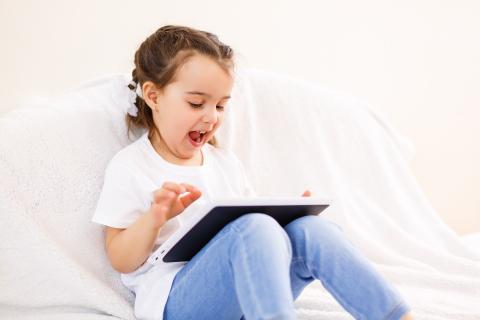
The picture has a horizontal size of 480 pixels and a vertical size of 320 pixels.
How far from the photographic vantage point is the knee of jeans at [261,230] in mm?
814

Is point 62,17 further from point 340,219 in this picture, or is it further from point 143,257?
point 340,219

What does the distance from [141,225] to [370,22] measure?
4.81 ft

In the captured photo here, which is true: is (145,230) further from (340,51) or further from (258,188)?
(340,51)

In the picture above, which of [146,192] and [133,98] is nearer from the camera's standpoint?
[146,192]

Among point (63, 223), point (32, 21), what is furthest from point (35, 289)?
point (32, 21)

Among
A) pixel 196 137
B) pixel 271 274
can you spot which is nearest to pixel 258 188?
pixel 196 137

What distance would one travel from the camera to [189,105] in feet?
3.56

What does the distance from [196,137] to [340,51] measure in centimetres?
105

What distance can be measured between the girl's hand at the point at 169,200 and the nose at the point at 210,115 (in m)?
0.21

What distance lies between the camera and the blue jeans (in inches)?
30.4

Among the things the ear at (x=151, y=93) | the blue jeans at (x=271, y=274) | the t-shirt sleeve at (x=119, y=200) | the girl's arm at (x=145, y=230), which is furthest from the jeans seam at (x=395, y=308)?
the ear at (x=151, y=93)

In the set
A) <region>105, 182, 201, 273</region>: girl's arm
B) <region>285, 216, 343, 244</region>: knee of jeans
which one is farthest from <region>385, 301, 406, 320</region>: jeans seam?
<region>105, 182, 201, 273</region>: girl's arm

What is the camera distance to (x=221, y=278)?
2.85ft

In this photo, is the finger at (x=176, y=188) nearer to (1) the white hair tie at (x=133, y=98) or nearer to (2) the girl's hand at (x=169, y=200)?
(2) the girl's hand at (x=169, y=200)
